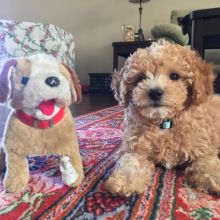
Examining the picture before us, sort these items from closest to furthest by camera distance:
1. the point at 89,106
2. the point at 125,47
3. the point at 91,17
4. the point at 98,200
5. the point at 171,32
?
the point at 98,200, the point at 171,32, the point at 89,106, the point at 125,47, the point at 91,17

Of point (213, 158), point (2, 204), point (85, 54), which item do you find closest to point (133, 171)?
point (213, 158)

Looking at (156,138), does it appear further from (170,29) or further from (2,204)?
(170,29)

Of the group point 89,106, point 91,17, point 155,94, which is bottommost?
point 89,106

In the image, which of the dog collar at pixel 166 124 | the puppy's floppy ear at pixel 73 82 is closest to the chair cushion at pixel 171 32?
the dog collar at pixel 166 124

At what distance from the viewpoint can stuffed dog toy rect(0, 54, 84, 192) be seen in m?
0.88

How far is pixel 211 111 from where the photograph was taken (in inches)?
48.6

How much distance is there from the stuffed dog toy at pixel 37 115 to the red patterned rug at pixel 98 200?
0.18 feet

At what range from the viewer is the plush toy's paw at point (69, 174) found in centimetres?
95

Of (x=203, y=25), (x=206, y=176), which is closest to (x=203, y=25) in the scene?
(x=203, y=25)

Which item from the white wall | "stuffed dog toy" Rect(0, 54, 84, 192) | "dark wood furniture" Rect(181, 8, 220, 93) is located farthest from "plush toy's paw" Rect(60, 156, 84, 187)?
the white wall

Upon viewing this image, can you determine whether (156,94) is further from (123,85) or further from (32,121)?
A: (32,121)

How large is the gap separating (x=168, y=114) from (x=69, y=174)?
38 centimetres

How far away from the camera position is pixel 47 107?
0.91 m

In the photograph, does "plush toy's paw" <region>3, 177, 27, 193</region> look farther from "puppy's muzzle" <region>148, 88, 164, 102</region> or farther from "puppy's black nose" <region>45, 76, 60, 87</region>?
"puppy's muzzle" <region>148, 88, 164, 102</region>
